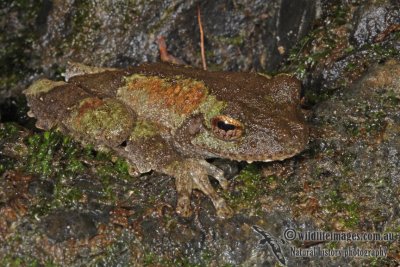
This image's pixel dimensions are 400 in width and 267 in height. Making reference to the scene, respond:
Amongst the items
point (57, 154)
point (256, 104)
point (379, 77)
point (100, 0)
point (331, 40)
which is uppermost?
point (100, 0)

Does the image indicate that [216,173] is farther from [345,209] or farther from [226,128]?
[345,209]

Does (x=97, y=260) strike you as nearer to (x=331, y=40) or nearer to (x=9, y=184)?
(x=9, y=184)

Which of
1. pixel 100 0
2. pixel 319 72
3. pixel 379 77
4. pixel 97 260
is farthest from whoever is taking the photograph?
pixel 100 0

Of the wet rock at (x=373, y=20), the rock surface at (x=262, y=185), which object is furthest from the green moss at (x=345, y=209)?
the wet rock at (x=373, y=20)

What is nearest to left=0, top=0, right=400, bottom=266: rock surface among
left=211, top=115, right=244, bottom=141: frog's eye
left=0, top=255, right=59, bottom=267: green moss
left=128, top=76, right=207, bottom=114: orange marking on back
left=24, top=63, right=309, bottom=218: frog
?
left=0, top=255, right=59, bottom=267: green moss

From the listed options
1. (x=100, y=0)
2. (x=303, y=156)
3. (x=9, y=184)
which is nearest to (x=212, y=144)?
(x=303, y=156)

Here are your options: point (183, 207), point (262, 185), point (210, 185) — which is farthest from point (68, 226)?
point (262, 185)

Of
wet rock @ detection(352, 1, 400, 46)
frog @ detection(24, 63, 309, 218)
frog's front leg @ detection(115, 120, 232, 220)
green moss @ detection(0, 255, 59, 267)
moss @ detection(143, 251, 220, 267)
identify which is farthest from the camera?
wet rock @ detection(352, 1, 400, 46)

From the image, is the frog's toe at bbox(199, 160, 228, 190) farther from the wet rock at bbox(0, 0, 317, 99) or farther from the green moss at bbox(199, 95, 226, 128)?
the wet rock at bbox(0, 0, 317, 99)
